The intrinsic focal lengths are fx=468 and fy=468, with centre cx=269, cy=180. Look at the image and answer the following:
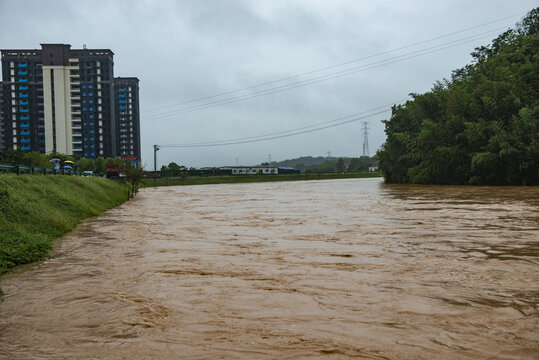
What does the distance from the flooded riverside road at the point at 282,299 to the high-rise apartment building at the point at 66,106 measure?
4251 inches

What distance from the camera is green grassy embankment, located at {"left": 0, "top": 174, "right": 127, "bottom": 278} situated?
28.4 feet

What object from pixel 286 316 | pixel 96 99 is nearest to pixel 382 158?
pixel 286 316

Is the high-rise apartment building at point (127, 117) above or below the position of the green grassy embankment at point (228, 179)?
above

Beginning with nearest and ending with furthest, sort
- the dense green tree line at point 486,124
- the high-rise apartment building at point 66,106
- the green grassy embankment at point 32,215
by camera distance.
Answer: the green grassy embankment at point 32,215 → the dense green tree line at point 486,124 → the high-rise apartment building at point 66,106

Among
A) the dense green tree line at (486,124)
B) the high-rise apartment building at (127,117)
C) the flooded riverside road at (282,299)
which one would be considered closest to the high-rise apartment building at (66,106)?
the high-rise apartment building at (127,117)

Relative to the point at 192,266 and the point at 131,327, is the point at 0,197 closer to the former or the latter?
the point at 192,266

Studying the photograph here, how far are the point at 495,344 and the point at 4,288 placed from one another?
6257mm

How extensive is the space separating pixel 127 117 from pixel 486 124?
108741 millimetres

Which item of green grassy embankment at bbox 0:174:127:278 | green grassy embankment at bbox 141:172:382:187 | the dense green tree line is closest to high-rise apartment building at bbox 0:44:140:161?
green grassy embankment at bbox 141:172:382:187

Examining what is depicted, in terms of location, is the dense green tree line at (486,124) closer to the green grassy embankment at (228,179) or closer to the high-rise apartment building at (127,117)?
the green grassy embankment at (228,179)

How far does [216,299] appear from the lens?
5902mm

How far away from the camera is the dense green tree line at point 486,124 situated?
36.8m

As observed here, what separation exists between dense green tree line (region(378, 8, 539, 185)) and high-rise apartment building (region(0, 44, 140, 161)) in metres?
81.6

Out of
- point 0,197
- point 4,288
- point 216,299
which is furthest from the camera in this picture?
point 0,197
